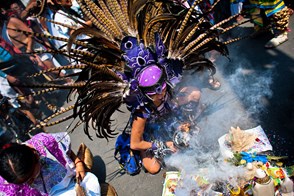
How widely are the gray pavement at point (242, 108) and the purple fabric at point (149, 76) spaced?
4.04 feet

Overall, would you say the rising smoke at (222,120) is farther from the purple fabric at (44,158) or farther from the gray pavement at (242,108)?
the purple fabric at (44,158)

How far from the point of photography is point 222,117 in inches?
150

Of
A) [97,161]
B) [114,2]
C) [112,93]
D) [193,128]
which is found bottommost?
[97,161]

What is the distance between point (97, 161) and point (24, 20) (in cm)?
320

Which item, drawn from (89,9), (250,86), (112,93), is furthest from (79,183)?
(250,86)

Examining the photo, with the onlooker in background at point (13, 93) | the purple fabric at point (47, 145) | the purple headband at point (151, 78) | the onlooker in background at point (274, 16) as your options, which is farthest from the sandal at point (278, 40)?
the onlooker in background at point (13, 93)

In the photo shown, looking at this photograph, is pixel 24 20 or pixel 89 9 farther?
pixel 24 20

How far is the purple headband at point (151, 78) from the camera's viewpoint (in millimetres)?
2604

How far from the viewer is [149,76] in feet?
8.54

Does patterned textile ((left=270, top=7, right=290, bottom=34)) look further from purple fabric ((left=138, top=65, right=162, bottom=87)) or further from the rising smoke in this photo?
purple fabric ((left=138, top=65, right=162, bottom=87))

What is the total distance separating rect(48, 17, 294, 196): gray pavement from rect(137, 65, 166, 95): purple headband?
117 cm

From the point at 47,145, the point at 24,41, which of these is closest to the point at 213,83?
the point at 47,145

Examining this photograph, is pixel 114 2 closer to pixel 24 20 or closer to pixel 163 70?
pixel 163 70

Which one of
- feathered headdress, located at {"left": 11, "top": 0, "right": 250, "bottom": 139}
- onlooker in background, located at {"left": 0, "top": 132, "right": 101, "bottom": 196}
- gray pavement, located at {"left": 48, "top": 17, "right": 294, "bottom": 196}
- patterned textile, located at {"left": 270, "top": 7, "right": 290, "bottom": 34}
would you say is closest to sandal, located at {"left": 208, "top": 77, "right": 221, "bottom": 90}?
gray pavement, located at {"left": 48, "top": 17, "right": 294, "bottom": 196}
